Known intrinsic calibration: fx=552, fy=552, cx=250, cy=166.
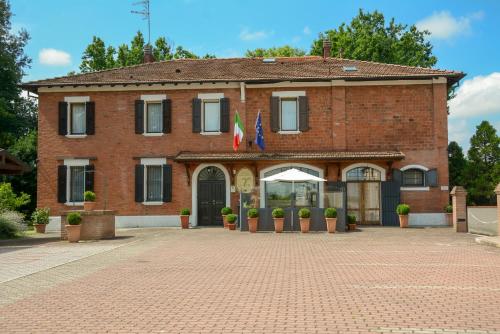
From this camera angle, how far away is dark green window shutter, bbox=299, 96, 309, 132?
81.3 ft

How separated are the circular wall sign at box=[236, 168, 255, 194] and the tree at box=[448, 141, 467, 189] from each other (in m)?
15.9

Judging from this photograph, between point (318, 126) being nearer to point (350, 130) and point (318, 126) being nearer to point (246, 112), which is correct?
point (350, 130)

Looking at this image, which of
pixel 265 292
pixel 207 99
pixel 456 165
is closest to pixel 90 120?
pixel 207 99

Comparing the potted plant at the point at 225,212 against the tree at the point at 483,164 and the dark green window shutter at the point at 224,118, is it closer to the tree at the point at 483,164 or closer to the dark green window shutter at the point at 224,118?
the dark green window shutter at the point at 224,118

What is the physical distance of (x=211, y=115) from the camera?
83.5 feet

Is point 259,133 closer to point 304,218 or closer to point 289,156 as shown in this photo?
point 289,156

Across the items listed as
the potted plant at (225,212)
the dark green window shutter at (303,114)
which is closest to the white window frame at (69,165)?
the potted plant at (225,212)

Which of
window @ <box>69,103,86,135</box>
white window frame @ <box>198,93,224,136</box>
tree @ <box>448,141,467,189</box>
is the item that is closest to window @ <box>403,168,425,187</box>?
white window frame @ <box>198,93,224,136</box>

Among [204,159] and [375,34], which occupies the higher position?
[375,34]

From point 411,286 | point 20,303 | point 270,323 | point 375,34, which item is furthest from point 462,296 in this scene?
point 375,34

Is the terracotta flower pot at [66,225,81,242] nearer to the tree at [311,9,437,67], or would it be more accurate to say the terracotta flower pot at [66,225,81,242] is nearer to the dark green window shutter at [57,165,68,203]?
the dark green window shutter at [57,165,68,203]

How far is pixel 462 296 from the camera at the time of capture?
8156mm

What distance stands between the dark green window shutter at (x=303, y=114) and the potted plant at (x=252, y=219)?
5.43 metres

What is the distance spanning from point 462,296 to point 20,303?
6538mm
